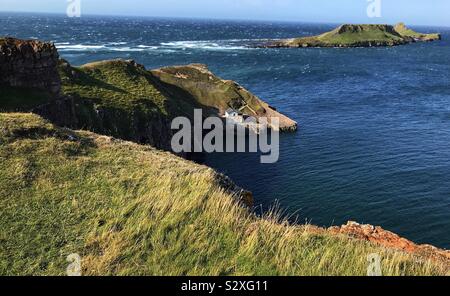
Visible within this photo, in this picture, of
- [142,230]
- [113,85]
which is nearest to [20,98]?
[113,85]

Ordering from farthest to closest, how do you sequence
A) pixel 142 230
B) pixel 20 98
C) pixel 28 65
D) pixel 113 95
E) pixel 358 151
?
1. pixel 358 151
2. pixel 113 95
3. pixel 28 65
4. pixel 20 98
5. pixel 142 230

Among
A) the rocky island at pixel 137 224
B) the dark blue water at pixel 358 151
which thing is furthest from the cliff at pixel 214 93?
the rocky island at pixel 137 224

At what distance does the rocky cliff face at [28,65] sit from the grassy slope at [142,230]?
1910cm

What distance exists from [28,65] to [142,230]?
92.2ft

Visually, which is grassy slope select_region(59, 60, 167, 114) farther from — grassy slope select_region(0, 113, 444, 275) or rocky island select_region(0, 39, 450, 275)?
grassy slope select_region(0, 113, 444, 275)

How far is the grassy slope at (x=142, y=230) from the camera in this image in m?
11.3

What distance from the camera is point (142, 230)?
12695 mm

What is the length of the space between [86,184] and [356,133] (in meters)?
52.4

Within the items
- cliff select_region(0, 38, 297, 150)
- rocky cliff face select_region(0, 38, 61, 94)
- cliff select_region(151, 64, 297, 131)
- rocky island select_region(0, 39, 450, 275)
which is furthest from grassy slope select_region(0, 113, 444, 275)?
cliff select_region(151, 64, 297, 131)

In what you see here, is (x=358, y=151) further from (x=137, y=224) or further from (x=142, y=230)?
(x=142, y=230)

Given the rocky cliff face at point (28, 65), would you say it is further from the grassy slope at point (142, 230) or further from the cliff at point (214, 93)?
the cliff at point (214, 93)

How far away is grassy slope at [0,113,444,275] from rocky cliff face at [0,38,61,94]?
19096mm

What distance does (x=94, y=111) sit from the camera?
4553 centimetres

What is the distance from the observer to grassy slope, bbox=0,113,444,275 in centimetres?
1126
